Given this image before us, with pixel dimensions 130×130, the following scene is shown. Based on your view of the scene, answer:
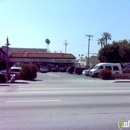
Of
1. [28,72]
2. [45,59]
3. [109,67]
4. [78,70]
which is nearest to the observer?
[28,72]

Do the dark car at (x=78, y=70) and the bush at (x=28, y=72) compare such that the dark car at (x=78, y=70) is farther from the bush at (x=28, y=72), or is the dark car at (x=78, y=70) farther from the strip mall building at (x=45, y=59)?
the strip mall building at (x=45, y=59)

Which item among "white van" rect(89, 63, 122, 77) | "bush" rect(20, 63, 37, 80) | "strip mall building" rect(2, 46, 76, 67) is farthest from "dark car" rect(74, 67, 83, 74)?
"strip mall building" rect(2, 46, 76, 67)

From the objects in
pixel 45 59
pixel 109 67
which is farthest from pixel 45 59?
pixel 109 67

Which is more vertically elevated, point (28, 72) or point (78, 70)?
point (78, 70)

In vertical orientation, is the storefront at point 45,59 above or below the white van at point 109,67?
above

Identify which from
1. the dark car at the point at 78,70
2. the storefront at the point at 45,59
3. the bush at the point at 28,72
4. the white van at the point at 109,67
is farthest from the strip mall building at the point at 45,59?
the bush at the point at 28,72

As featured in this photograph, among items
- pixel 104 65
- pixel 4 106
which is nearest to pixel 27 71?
pixel 104 65

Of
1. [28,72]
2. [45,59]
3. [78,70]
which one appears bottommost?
[28,72]

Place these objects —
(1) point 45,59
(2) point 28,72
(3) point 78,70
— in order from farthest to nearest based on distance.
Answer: (1) point 45,59, (3) point 78,70, (2) point 28,72

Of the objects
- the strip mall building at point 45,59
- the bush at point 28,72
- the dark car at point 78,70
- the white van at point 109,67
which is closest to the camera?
the bush at point 28,72

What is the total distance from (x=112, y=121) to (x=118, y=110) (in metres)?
1.93

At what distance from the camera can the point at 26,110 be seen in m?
10.0

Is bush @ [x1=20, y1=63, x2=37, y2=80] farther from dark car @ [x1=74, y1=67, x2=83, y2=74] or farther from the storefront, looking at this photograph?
the storefront

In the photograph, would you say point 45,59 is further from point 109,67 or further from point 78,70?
point 109,67
